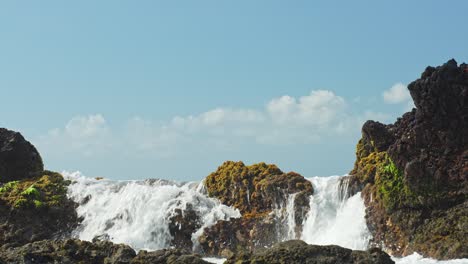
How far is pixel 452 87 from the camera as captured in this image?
83.6 feet

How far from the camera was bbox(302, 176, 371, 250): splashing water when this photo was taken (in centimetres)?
2669

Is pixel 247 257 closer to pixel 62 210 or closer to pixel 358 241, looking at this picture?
pixel 358 241

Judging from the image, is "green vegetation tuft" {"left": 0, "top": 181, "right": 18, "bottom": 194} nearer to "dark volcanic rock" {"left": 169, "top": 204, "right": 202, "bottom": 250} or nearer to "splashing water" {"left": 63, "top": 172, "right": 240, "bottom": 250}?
"splashing water" {"left": 63, "top": 172, "right": 240, "bottom": 250}

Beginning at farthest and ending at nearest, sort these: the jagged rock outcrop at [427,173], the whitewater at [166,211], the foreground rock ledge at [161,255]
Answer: the whitewater at [166,211] → the jagged rock outcrop at [427,173] → the foreground rock ledge at [161,255]

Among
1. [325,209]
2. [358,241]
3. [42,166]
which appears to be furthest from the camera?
[42,166]

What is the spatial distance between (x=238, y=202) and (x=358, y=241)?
8151 millimetres

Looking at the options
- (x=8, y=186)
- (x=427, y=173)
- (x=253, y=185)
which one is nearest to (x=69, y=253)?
(x=253, y=185)

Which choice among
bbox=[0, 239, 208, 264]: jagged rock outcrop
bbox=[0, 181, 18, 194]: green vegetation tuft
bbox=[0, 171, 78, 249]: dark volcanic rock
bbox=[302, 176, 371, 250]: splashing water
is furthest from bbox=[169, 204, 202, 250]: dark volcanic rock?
bbox=[0, 181, 18, 194]: green vegetation tuft

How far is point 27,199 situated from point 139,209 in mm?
6669

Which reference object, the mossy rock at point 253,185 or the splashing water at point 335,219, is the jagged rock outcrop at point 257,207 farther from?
the splashing water at point 335,219

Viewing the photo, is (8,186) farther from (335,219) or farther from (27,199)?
(335,219)

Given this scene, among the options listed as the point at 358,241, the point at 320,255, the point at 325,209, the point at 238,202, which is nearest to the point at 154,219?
the point at 238,202

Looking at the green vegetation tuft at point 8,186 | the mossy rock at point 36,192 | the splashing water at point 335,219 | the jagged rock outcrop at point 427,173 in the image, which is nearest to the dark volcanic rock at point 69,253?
the splashing water at point 335,219

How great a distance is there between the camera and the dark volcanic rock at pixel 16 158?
38.9 meters
